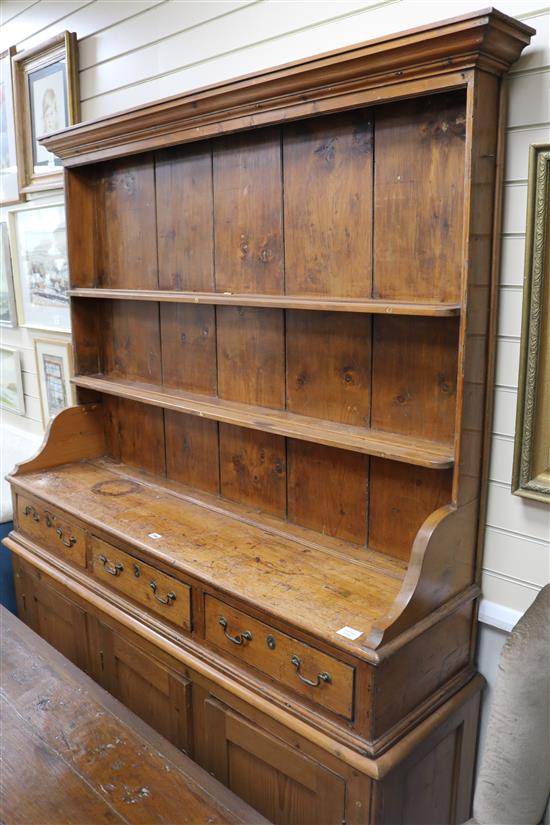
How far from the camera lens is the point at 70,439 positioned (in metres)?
2.63

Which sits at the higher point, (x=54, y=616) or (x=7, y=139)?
(x=7, y=139)

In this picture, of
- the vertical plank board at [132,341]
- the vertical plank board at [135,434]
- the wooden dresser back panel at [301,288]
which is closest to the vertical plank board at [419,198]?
the wooden dresser back panel at [301,288]

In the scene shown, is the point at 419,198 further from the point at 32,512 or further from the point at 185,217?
the point at 32,512

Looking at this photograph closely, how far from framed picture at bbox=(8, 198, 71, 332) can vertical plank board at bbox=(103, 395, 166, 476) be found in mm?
565

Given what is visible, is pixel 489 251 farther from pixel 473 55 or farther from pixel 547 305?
pixel 473 55

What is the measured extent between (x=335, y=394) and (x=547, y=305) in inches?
23.5

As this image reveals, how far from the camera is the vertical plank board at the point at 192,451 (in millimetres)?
2279

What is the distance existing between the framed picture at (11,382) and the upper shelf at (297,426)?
108cm

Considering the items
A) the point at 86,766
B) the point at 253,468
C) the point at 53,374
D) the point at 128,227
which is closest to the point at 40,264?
the point at 53,374

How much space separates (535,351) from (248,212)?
35.6 inches

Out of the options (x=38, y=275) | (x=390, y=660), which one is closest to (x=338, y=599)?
(x=390, y=660)

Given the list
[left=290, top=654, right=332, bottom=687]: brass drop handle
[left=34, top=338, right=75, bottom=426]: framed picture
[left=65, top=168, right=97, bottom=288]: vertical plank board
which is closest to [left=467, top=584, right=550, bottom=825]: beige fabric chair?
[left=290, top=654, right=332, bottom=687]: brass drop handle

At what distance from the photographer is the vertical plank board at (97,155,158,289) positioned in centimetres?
232

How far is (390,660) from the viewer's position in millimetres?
1442
